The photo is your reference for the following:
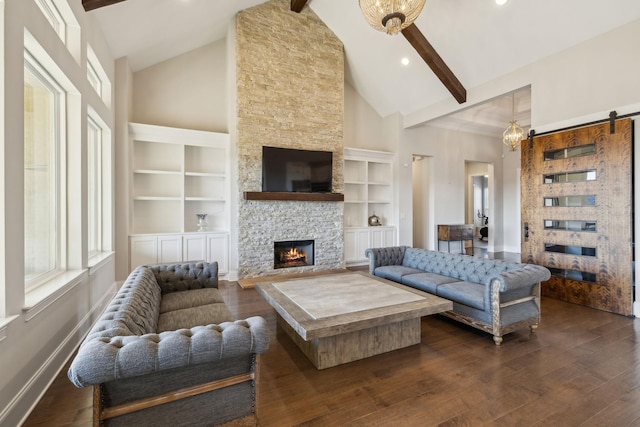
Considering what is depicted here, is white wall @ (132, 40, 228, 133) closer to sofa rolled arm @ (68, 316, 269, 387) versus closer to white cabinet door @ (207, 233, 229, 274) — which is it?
white cabinet door @ (207, 233, 229, 274)

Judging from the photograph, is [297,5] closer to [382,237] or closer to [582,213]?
[382,237]

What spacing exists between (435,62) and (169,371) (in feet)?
19.7

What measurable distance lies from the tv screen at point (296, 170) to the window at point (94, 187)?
8.31 feet

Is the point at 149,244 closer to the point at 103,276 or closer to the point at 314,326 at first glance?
the point at 103,276

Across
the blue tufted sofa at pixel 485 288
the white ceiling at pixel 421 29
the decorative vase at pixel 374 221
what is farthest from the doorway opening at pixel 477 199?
the blue tufted sofa at pixel 485 288

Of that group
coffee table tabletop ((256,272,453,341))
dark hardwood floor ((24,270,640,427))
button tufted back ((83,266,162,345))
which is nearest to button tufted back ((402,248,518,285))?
dark hardwood floor ((24,270,640,427))

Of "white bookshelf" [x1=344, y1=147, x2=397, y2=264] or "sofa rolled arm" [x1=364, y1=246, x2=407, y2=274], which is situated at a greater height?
"white bookshelf" [x1=344, y1=147, x2=397, y2=264]

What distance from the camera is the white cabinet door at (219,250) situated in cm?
557

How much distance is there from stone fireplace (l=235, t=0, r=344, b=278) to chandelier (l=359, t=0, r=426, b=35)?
3033 mm

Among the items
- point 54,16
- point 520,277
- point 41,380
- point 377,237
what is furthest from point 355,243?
point 54,16

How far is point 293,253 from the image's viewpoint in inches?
247

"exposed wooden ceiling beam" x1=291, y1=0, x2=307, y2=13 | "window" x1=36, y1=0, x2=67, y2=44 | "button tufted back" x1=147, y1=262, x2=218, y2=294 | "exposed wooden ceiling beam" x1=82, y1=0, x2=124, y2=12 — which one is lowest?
"button tufted back" x1=147, y1=262, x2=218, y2=294

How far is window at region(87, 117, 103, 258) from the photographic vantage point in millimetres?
3990

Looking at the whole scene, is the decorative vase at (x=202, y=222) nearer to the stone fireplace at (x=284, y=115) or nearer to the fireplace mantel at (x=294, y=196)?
the stone fireplace at (x=284, y=115)
